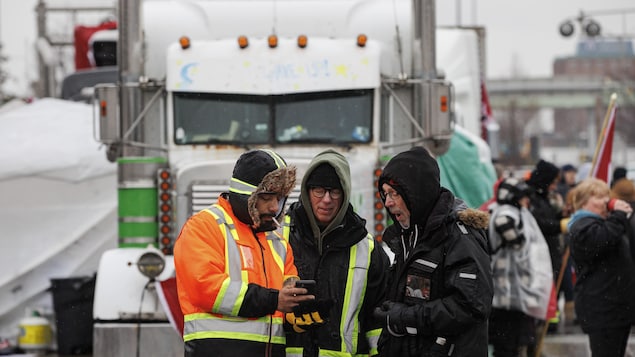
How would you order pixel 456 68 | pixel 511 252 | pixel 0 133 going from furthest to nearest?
1. pixel 456 68
2. pixel 0 133
3. pixel 511 252

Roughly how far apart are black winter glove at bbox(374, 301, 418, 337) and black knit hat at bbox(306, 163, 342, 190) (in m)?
0.62

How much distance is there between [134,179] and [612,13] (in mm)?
27201

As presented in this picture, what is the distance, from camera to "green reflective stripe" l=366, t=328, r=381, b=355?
522cm

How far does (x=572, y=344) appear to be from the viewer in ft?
37.7

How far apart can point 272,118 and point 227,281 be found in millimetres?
4893

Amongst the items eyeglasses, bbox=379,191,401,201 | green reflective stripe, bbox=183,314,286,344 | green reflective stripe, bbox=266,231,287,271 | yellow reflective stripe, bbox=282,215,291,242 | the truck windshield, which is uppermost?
the truck windshield

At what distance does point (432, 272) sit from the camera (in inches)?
190

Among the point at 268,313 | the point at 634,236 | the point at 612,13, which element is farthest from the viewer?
the point at 612,13

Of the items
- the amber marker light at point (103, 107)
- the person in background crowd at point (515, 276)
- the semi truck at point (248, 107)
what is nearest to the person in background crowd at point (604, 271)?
the person in background crowd at point (515, 276)

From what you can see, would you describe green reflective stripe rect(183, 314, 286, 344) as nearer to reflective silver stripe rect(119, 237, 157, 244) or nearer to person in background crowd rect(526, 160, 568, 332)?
reflective silver stripe rect(119, 237, 157, 244)

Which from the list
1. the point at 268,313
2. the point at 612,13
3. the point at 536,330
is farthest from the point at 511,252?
the point at 612,13

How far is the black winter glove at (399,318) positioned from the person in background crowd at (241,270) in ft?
1.26

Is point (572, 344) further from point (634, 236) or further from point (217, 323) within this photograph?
point (217, 323)

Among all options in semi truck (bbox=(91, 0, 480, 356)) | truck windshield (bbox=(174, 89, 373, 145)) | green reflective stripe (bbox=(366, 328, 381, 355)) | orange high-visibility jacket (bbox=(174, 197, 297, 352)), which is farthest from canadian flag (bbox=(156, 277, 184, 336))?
orange high-visibility jacket (bbox=(174, 197, 297, 352))
